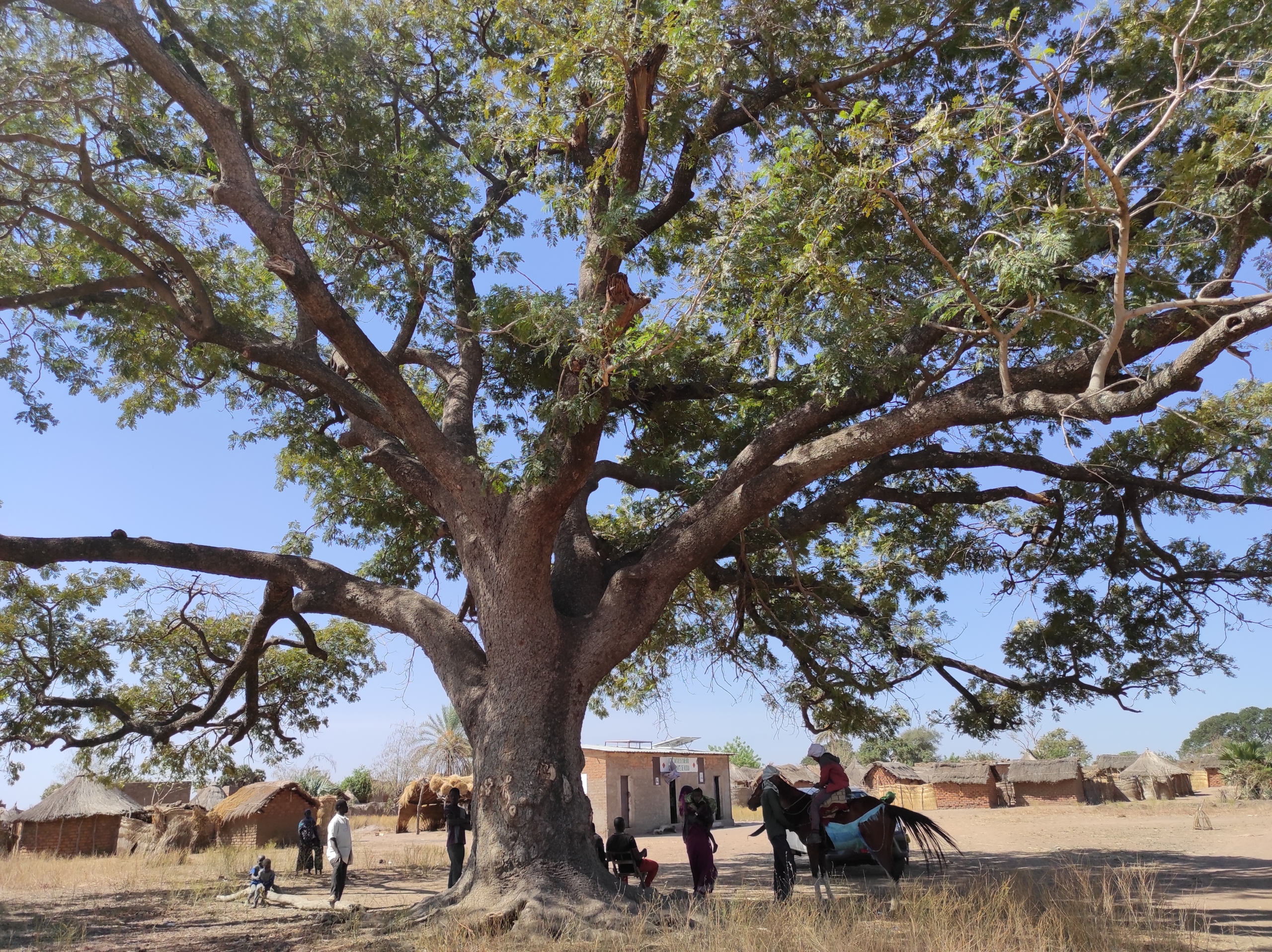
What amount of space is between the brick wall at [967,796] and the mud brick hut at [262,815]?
27.7 metres

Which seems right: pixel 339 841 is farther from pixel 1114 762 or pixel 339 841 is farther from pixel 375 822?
pixel 1114 762

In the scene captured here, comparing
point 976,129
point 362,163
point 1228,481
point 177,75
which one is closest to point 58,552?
point 177,75

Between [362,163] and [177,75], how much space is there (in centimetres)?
230

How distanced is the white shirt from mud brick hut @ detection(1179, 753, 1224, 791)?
4808 centimetres

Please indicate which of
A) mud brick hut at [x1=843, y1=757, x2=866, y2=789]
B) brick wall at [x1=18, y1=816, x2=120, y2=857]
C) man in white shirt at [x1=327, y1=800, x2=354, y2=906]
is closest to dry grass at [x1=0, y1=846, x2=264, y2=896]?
brick wall at [x1=18, y1=816, x2=120, y2=857]

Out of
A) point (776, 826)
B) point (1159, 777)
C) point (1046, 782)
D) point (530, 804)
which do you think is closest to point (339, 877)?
point (530, 804)

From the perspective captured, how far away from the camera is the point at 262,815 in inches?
909

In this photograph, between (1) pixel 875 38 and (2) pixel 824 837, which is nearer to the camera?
(2) pixel 824 837

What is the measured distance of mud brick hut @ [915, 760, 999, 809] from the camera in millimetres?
37781

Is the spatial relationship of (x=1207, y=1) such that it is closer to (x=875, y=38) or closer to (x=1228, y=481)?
(x=875, y=38)

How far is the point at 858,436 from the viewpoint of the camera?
774 centimetres

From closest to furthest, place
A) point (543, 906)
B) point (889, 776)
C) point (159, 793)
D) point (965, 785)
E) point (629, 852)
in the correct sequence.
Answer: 1. point (543, 906)
2. point (629, 852)
3. point (159, 793)
4. point (965, 785)
5. point (889, 776)

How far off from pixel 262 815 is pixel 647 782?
12155 mm

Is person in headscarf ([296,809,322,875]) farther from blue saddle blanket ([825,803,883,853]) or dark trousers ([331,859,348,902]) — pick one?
blue saddle blanket ([825,803,883,853])
